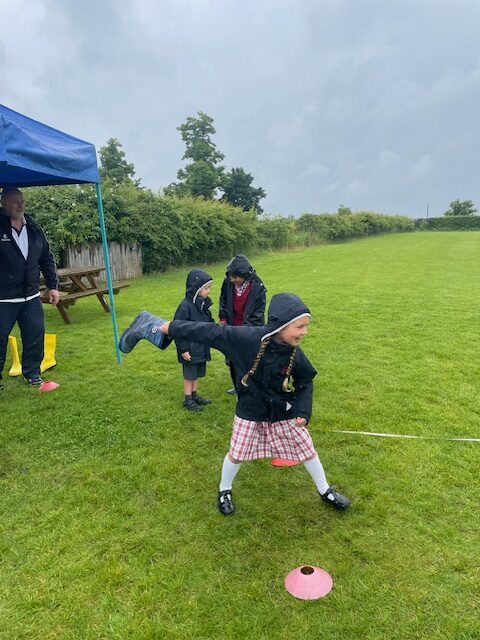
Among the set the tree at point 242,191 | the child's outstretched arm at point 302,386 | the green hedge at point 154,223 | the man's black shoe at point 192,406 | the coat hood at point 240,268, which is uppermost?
the tree at point 242,191

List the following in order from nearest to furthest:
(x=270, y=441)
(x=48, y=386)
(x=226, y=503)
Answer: (x=270, y=441)
(x=226, y=503)
(x=48, y=386)

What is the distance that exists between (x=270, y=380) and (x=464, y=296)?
33.0ft

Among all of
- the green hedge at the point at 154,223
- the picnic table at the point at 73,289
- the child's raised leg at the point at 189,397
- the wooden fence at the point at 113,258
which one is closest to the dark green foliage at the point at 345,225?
the green hedge at the point at 154,223

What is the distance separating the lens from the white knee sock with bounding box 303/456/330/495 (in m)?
3.13

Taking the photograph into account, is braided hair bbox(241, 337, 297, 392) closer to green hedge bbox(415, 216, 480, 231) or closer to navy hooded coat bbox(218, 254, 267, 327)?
navy hooded coat bbox(218, 254, 267, 327)

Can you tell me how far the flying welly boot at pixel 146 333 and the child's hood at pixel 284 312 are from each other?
750 millimetres

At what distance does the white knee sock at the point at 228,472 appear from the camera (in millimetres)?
3166

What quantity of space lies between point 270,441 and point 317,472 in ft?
1.29

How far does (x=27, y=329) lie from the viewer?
17.4ft

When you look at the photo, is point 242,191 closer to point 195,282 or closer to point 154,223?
point 154,223

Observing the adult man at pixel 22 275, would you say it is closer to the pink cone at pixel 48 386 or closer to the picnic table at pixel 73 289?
the pink cone at pixel 48 386

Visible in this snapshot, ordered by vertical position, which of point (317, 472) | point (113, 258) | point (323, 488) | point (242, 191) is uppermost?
point (242, 191)

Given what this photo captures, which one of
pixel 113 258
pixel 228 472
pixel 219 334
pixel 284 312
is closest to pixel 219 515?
pixel 228 472

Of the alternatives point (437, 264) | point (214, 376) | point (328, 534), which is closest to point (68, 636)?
point (328, 534)
